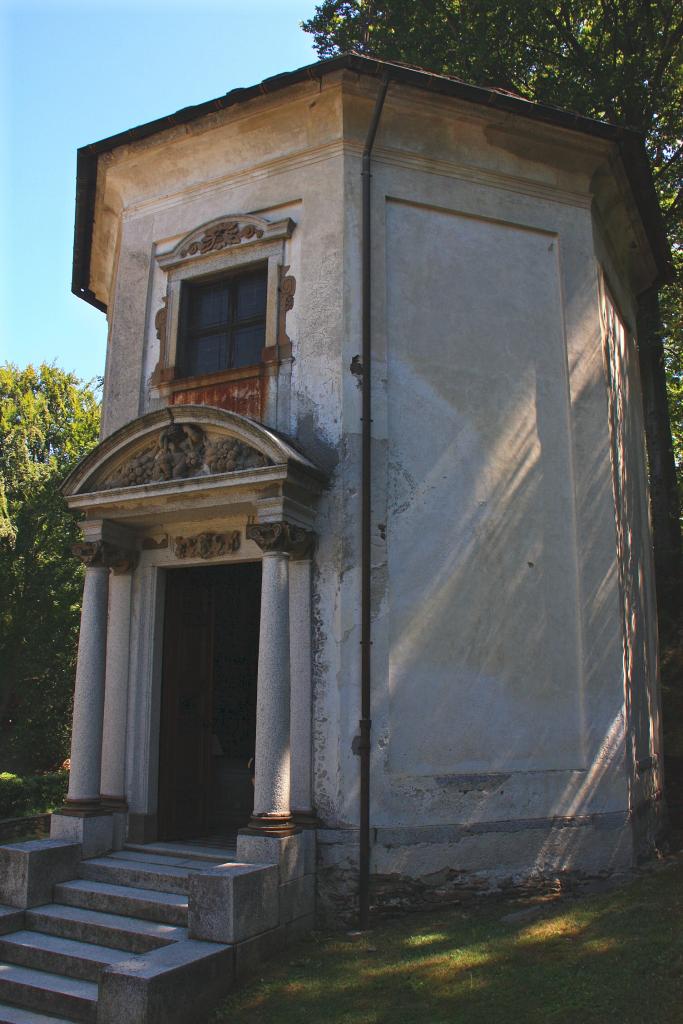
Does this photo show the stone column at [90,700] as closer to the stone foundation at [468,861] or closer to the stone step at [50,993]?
the stone step at [50,993]

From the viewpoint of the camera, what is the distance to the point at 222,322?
9742 millimetres

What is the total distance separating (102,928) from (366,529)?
4.18 metres

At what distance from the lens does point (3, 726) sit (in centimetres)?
2245

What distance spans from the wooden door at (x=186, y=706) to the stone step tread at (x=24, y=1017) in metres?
2.72

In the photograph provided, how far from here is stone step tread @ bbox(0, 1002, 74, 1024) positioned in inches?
226

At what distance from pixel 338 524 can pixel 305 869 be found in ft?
10.5

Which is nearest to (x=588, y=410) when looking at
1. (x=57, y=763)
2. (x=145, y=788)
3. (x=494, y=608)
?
(x=494, y=608)

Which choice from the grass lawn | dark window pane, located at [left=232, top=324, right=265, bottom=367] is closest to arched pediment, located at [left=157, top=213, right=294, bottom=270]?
dark window pane, located at [left=232, top=324, right=265, bottom=367]

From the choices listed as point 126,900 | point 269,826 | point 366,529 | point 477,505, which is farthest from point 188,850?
point 477,505

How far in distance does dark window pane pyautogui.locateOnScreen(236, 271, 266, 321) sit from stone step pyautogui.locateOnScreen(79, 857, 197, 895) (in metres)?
6.02

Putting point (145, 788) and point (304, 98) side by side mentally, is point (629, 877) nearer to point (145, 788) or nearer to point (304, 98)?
point (145, 788)

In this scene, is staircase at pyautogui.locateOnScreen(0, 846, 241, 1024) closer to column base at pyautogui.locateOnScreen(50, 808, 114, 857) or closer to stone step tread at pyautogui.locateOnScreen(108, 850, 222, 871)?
stone step tread at pyautogui.locateOnScreen(108, 850, 222, 871)

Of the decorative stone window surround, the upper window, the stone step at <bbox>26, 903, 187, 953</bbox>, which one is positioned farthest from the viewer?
the upper window

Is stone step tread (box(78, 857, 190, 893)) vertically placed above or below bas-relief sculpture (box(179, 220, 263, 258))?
below
